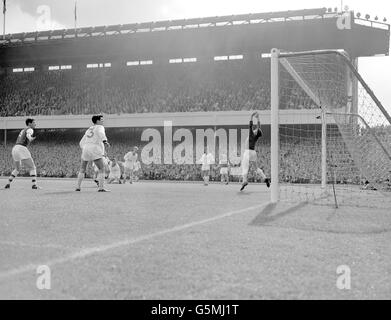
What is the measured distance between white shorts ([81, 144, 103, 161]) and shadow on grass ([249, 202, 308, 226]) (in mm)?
4908

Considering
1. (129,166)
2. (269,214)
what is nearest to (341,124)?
(269,214)

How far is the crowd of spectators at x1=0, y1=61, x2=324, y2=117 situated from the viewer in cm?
3209

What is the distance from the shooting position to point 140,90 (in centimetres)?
3497

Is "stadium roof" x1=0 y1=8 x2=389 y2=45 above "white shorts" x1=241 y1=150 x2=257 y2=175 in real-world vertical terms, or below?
above

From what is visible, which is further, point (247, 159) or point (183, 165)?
point (183, 165)

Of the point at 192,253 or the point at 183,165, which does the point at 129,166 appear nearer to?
the point at 183,165

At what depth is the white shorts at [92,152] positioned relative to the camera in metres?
11.3

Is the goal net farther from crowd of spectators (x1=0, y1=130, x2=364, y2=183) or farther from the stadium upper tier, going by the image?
the stadium upper tier

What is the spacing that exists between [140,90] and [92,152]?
79.7ft

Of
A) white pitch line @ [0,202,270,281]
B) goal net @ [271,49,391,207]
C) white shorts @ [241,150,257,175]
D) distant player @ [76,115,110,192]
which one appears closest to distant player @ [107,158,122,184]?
distant player @ [76,115,110,192]

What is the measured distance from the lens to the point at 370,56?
3466 cm

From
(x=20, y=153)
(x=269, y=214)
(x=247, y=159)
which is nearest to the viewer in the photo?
(x=269, y=214)

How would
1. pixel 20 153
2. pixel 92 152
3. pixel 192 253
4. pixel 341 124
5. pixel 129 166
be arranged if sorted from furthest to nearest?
pixel 129 166
pixel 20 153
pixel 92 152
pixel 341 124
pixel 192 253

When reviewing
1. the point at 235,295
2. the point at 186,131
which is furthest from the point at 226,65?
the point at 235,295
